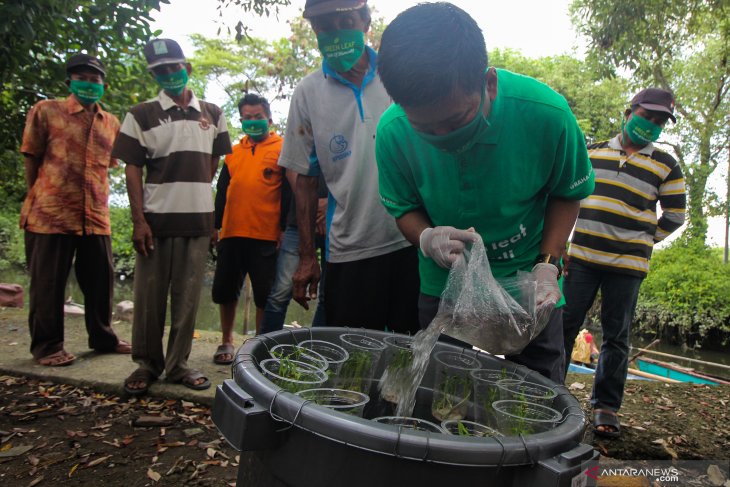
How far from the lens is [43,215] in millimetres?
3734

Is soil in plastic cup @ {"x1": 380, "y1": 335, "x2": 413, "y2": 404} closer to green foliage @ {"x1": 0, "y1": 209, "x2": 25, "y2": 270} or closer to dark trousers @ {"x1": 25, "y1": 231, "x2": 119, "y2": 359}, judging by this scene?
dark trousers @ {"x1": 25, "y1": 231, "x2": 119, "y2": 359}

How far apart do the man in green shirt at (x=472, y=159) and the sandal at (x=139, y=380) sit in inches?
89.0

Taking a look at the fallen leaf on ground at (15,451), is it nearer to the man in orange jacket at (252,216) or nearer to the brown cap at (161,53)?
the man in orange jacket at (252,216)

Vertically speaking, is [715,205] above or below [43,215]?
above

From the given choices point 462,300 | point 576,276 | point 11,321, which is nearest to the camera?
point 462,300

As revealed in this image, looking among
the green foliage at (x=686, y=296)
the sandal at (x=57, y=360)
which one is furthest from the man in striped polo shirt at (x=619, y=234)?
the green foliage at (x=686, y=296)

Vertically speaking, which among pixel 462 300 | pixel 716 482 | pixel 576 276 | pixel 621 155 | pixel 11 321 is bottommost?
pixel 11 321

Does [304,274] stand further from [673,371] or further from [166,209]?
[673,371]

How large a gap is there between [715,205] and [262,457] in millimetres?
20564

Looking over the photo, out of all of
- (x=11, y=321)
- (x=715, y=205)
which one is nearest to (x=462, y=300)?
(x=11, y=321)

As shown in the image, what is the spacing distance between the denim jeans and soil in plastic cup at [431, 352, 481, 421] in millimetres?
2132

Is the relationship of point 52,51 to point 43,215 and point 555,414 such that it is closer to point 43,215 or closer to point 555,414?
point 43,215

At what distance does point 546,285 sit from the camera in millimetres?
1514

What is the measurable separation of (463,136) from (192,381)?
8.80 feet
